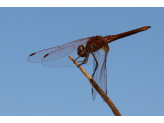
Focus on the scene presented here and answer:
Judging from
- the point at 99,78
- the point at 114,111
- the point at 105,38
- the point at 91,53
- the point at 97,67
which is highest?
the point at 105,38

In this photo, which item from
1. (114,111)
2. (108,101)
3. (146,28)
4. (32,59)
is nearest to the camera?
(114,111)

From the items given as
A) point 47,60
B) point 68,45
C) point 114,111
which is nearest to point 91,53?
point 68,45

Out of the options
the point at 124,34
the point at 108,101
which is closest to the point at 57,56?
the point at 124,34

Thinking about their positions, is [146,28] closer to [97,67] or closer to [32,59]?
[97,67]

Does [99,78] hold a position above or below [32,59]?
below

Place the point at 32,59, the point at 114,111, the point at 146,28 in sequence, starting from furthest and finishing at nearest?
the point at 32,59
the point at 146,28
the point at 114,111

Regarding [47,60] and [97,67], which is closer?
[97,67]

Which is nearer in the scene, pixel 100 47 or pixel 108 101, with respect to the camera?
pixel 108 101

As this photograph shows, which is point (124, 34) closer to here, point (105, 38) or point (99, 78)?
point (105, 38)

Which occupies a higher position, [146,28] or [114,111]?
[146,28]
